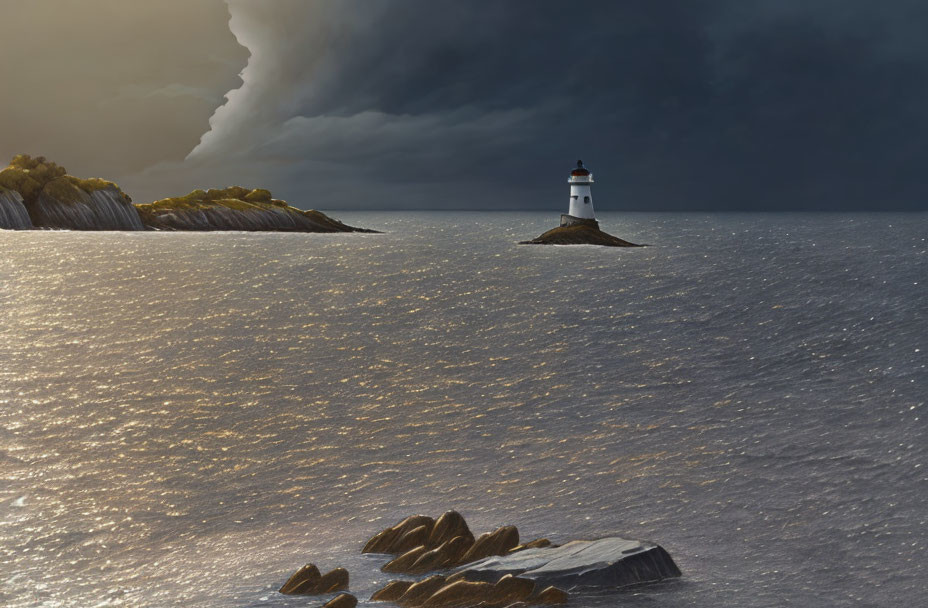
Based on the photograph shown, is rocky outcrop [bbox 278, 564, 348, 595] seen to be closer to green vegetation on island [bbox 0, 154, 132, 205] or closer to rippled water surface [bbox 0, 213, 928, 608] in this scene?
rippled water surface [bbox 0, 213, 928, 608]

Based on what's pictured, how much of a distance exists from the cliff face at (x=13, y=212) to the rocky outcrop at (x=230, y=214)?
73.4 ft

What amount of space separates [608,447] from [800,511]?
5952 millimetres

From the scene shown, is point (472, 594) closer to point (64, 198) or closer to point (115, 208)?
point (64, 198)

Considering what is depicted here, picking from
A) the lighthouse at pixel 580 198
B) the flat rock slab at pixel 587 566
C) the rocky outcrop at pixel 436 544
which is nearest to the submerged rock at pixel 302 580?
the rocky outcrop at pixel 436 544

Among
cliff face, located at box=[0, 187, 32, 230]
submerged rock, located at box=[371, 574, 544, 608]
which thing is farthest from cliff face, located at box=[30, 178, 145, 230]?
submerged rock, located at box=[371, 574, 544, 608]

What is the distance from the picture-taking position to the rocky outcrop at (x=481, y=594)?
12.0 m

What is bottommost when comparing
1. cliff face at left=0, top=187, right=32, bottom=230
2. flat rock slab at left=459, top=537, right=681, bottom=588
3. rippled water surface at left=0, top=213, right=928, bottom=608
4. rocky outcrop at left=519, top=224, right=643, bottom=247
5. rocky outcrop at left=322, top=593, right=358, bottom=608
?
rippled water surface at left=0, top=213, right=928, bottom=608

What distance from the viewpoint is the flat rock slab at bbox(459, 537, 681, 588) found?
12.4 meters

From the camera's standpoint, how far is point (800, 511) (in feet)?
53.8

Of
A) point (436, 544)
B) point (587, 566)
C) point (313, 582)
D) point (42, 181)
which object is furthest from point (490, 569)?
point (42, 181)

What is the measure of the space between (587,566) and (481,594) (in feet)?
5.83

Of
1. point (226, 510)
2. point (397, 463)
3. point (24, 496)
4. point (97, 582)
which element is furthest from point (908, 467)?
point (24, 496)

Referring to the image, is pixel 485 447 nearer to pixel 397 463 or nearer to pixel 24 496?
pixel 397 463

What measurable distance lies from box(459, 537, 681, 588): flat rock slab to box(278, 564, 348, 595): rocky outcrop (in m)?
1.97
